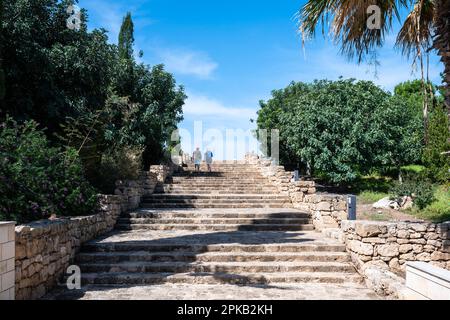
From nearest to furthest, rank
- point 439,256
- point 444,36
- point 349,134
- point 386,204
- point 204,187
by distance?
point 444,36 → point 439,256 → point 386,204 → point 204,187 → point 349,134

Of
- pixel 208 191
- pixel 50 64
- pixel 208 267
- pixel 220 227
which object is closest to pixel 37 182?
pixel 208 267

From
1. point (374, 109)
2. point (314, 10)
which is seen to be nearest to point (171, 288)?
point (314, 10)

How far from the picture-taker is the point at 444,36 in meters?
5.23

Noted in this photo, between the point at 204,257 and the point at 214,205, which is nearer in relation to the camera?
the point at 204,257

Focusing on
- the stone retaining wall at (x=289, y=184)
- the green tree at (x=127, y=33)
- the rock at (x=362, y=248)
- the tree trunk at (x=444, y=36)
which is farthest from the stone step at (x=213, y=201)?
the green tree at (x=127, y=33)

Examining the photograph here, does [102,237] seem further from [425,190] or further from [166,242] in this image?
[425,190]

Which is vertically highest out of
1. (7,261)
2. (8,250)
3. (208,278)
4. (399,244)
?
(8,250)

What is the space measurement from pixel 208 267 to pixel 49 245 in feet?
8.45

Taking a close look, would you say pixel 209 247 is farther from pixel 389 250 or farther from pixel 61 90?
pixel 61 90

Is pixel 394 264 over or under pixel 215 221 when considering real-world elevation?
under

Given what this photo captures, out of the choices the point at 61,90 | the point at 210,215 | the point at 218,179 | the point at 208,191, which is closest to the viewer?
the point at 210,215

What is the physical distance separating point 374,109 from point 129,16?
15.2m

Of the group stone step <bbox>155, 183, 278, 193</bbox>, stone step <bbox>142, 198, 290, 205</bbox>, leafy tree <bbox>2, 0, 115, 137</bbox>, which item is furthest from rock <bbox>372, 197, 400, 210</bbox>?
leafy tree <bbox>2, 0, 115, 137</bbox>

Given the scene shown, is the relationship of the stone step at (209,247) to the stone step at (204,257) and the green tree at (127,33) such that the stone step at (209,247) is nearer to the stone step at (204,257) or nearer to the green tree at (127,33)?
the stone step at (204,257)
